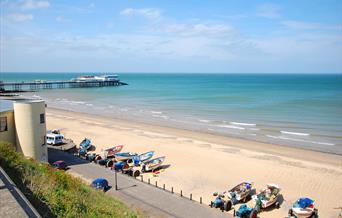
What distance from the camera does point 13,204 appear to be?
7387 mm

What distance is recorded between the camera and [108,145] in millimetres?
31375

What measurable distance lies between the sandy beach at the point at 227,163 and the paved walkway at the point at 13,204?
1250cm

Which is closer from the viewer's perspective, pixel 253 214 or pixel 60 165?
pixel 253 214

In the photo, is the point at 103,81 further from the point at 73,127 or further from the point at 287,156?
the point at 287,156

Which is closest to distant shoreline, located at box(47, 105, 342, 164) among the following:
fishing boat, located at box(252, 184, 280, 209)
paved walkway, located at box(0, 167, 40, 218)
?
fishing boat, located at box(252, 184, 280, 209)

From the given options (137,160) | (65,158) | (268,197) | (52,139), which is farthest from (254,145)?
(52,139)

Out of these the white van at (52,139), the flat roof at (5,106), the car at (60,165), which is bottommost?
the car at (60,165)

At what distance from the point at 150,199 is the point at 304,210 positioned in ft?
26.2

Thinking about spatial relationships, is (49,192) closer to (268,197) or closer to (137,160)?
(268,197)

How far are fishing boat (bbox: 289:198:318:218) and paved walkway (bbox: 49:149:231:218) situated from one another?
150 inches

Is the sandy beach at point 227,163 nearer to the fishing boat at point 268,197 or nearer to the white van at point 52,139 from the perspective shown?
the fishing boat at point 268,197

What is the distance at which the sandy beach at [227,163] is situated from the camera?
20391mm

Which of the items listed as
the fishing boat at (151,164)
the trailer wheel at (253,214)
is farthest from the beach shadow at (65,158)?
the trailer wheel at (253,214)

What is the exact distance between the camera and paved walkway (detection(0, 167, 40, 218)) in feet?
22.6
